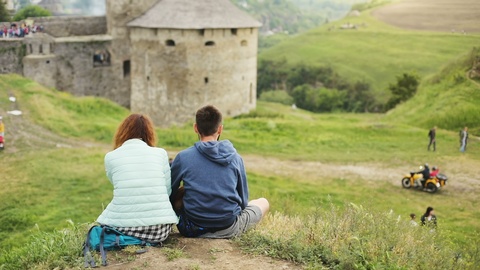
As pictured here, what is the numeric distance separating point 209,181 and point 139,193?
636mm

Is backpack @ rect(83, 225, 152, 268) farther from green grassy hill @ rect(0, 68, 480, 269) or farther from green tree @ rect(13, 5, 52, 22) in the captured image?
green tree @ rect(13, 5, 52, 22)

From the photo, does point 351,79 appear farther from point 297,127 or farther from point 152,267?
point 152,267

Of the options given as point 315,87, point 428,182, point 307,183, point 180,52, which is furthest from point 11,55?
point 315,87

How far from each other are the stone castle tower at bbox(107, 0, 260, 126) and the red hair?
699 inches

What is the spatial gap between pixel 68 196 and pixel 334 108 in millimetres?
35211

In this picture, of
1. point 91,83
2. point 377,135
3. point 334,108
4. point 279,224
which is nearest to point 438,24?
point 377,135

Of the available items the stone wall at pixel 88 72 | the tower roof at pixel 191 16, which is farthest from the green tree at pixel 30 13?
the tower roof at pixel 191 16

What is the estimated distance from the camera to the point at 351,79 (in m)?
48.6

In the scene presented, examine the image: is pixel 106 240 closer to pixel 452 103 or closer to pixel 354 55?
pixel 452 103

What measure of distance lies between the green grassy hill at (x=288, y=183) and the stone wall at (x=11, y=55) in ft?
3.80

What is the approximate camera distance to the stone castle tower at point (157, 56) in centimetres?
2266

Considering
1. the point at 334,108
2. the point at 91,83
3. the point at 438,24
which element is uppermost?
the point at 438,24

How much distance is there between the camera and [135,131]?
16.1 ft

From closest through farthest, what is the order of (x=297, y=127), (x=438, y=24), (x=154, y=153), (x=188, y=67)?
(x=154, y=153) < (x=438, y=24) < (x=297, y=127) < (x=188, y=67)
